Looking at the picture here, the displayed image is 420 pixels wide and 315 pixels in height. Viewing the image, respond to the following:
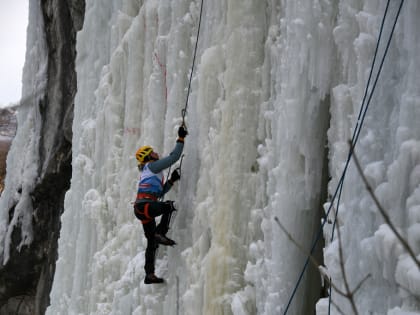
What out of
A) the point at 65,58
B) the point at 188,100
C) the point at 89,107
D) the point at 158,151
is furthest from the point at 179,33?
the point at 65,58

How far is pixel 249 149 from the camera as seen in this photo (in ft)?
12.3

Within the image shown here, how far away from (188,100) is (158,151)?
2.25ft

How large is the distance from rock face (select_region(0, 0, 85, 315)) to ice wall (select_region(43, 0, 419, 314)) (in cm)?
287

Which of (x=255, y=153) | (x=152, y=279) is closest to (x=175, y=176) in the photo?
(x=152, y=279)

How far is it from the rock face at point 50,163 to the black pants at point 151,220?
186 inches

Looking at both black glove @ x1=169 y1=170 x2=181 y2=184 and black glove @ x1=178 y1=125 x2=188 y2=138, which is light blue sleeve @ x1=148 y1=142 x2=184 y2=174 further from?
black glove @ x1=169 y1=170 x2=181 y2=184

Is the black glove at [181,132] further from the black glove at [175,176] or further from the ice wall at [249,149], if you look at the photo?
the black glove at [175,176]

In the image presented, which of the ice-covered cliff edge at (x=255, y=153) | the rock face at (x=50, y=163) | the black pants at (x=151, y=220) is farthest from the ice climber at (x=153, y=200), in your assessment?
the rock face at (x=50, y=163)

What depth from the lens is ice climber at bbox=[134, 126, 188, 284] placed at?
425 cm

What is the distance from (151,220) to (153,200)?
0.16m

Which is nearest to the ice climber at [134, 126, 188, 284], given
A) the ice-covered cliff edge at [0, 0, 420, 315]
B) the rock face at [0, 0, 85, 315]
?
the ice-covered cliff edge at [0, 0, 420, 315]

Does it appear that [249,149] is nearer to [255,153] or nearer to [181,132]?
[255,153]

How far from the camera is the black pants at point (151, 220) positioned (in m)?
4.26

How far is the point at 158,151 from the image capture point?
16.4 feet
